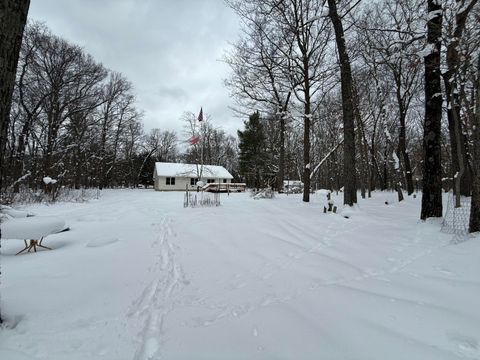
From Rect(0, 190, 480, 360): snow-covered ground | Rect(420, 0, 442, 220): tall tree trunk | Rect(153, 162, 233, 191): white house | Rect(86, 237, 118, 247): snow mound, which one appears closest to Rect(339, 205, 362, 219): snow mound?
Rect(420, 0, 442, 220): tall tree trunk

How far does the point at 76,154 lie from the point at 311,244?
26.7m

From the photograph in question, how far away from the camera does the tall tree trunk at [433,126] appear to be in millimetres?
6250

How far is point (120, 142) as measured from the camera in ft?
125

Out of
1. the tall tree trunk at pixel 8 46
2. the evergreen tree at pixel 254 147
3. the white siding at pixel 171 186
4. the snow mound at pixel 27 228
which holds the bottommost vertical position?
the snow mound at pixel 27 228

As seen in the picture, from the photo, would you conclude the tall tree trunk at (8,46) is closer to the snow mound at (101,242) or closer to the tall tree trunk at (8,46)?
the tall tree trunk at (8,46)

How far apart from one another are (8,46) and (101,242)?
423 cm

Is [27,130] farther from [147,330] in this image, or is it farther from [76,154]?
[147,330]

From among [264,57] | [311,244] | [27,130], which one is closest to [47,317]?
[311,244]

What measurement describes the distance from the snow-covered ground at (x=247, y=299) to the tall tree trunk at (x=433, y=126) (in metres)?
1.24

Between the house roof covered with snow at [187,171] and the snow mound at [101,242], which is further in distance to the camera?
the house roof covered with snow at [187,171]

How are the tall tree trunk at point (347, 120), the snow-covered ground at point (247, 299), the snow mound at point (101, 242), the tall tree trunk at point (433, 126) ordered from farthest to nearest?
the tall tree trunk at point (347, 120) → the tall tree trunk at point (433, 126) → the snow mound at point (101, 242) → the snow-covered ground at point (247, 299)

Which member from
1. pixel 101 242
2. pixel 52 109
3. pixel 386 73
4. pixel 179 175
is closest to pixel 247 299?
pixel 101 242

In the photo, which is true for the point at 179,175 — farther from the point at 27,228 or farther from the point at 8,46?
the point at 8,46

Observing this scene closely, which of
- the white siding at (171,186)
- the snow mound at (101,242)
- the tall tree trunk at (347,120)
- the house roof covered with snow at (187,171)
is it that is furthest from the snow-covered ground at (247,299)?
the white siding at (171,186)
